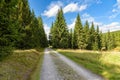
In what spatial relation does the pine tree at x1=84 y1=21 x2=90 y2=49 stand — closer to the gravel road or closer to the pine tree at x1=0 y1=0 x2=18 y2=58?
A: the gravel road

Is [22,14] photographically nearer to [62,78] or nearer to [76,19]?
[62,78]

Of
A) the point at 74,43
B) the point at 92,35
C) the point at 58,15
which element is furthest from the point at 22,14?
the point at 92,35

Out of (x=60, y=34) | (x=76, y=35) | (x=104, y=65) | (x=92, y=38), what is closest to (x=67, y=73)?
(x=104, y=65)

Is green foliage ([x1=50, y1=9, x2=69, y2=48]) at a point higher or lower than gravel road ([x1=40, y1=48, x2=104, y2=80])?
higher

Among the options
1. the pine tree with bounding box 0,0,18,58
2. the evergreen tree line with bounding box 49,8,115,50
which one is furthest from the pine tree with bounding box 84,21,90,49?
the pine tree with bounding box 0,0,18,58

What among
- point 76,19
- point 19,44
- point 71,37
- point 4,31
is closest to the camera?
point 4,31

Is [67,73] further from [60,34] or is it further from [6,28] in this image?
[60,34]

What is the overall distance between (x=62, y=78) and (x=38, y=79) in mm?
1598

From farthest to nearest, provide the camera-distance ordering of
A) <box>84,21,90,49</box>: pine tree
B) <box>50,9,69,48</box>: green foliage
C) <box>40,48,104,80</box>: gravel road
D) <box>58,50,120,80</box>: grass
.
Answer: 1. <box>84,21,90,49</box>: pine tree
2. <box>50,9,69,48</box>: green foliage
3. <box>58,50,120,80</box>: grass
4. <box>40,48,104,80</box>: gravel road

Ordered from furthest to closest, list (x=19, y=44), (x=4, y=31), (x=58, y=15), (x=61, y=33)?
(x=58, y=15), (x=61, y=33), (x=19, y=44), (x=4, y=31)

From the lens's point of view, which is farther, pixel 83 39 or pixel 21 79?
pixel 83 39

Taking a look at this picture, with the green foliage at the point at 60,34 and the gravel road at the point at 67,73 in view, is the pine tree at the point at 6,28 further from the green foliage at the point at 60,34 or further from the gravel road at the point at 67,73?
the green foliage at the point at 60,34

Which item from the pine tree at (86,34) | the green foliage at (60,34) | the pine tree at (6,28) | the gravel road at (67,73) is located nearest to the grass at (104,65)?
the gravel road at (67,73)

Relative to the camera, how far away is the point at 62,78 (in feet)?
35.8
